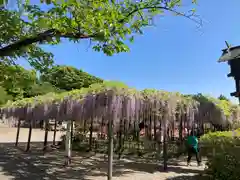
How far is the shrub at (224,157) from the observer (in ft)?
21.2

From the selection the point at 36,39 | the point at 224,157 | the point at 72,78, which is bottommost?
the point at 224,157

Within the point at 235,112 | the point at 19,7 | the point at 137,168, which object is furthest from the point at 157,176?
the point at 235,112

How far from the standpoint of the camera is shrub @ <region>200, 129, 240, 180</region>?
6469 millimetres

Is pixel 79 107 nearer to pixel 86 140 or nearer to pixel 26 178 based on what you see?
pixel 26 178

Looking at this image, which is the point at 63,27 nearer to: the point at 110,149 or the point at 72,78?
the point at 110,149

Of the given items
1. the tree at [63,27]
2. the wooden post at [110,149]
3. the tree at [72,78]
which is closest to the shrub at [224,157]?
the wooden post at [110,149]

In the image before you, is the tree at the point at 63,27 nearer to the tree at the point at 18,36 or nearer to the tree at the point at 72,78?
the tree at the point at 18,36

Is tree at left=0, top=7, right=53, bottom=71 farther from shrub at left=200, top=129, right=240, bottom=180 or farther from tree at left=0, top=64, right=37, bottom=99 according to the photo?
shrub at left=200, top=129, right=240, bottom=180

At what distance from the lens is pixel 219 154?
22.4 feet

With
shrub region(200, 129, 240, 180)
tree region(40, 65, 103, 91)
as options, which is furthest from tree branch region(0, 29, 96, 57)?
tree region(40, 65, 103, 91)

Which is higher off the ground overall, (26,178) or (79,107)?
(79,107)

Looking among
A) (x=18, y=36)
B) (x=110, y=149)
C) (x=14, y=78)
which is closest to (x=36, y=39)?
(x=18, y=36)

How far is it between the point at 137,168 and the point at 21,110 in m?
8.22

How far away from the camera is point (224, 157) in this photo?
21.9 ft
